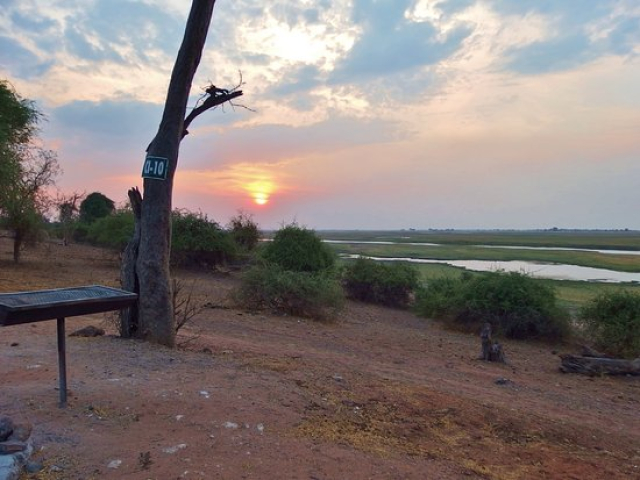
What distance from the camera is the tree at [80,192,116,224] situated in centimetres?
4984

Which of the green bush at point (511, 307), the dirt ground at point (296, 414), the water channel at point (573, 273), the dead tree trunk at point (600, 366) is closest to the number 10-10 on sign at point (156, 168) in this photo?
the dirt ground at point (296, 414)

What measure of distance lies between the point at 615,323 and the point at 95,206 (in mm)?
47597

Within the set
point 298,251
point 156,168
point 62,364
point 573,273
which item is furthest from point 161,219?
point 573,273

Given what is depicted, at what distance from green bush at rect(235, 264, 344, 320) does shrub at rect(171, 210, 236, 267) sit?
864 cm

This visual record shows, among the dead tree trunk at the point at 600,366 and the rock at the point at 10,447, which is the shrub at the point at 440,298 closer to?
the dead tree trunk at the point at 600,366

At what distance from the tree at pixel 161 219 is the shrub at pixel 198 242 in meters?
15.4

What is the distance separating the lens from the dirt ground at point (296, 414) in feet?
12.9

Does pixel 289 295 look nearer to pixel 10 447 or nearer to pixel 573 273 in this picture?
pixel 10 447

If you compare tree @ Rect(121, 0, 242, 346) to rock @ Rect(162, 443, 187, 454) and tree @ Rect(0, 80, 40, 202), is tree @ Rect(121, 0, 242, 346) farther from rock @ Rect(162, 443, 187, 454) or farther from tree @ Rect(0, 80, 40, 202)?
tree @ Rect(0, 80, 40, 202)

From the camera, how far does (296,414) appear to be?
16.6ft

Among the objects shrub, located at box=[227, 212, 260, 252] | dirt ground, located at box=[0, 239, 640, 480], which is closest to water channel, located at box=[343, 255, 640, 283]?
shrub, located at box=[227, 212, 260, 252]

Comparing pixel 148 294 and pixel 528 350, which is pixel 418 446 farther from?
pixel 528 350

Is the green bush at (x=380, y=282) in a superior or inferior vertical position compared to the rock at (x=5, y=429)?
inferior

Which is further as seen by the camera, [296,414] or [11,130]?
[11,130]
